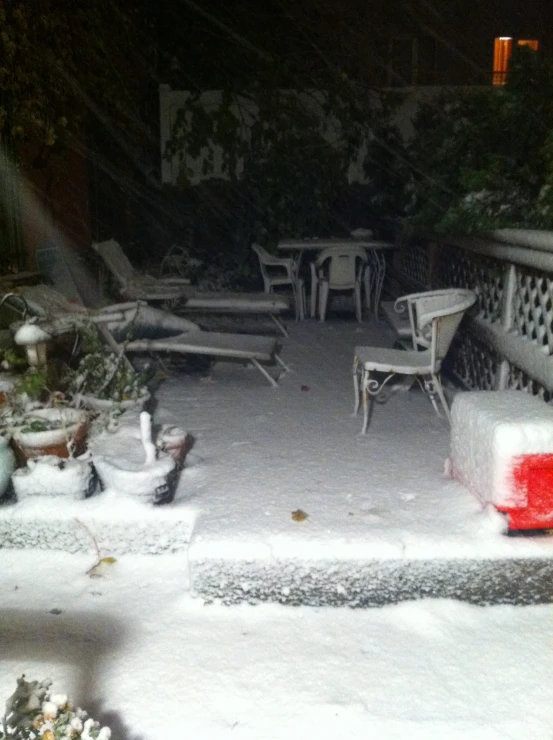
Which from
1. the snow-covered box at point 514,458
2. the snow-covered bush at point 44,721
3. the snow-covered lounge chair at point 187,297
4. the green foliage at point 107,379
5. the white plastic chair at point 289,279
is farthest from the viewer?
the white plastic chair at point 289,279

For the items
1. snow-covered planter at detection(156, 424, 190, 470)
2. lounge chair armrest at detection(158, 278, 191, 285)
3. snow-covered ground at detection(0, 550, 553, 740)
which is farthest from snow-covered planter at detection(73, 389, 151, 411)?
lounge chair armrest at detection(158, 278, 191, 285)

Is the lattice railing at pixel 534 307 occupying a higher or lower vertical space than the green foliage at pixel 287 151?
lower

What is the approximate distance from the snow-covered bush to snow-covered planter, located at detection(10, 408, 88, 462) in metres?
1.80

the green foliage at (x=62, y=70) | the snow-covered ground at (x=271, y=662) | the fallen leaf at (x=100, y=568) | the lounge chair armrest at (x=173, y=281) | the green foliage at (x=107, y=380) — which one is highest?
the green foliage at (x=62, y=70)

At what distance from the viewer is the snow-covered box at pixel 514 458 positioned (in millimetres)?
2854

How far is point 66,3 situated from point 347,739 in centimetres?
742

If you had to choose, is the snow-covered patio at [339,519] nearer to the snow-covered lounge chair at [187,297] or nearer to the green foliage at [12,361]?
the green foliage at [12,361]

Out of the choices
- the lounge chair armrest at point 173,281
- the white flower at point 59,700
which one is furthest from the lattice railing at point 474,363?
the white flower at point 59,700

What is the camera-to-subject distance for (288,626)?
9.28 ft

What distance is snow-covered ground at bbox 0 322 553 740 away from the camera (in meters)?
2.38

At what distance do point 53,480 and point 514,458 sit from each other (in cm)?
206

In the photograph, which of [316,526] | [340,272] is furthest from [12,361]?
[340,272]

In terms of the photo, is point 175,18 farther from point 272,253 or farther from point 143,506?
point 143,506

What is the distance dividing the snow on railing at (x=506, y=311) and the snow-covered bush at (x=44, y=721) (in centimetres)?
265
